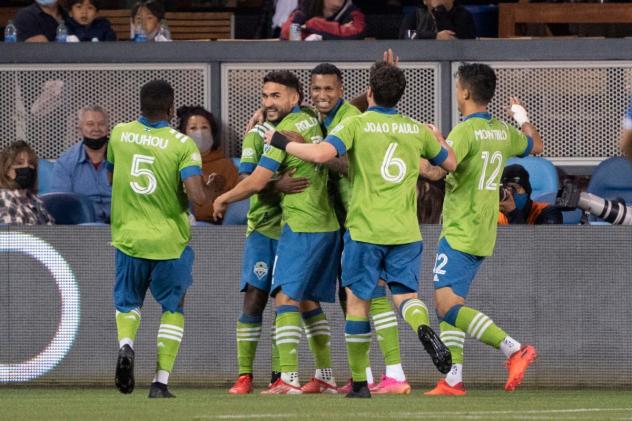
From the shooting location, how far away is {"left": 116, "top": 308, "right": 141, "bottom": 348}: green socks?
9828 mm

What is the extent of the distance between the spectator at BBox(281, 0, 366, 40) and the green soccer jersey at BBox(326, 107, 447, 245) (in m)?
4.87

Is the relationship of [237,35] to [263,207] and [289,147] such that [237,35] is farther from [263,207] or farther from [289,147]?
[289,147]

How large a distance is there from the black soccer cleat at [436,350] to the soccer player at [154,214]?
159 cm

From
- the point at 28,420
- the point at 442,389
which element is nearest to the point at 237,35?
the point at 442,389

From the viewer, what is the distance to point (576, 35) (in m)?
15.7

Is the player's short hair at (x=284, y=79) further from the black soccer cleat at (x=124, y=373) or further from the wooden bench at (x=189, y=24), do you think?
the wooden bench at (x=189, y=24)

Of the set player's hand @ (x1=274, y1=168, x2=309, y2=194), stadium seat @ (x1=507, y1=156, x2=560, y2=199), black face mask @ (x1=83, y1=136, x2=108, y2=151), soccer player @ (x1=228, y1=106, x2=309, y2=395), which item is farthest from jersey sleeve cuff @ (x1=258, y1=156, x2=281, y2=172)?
stadium seat @ (x1=507, y1=156, x2=560, y2=199)

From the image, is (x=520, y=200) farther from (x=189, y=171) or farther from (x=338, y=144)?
(x=189, y=171)

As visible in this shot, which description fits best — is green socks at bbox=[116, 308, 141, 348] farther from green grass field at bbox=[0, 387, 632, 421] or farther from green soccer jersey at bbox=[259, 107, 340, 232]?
green soccer jersey at bbox=[259, 107, 340, 232]

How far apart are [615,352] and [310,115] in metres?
3.02

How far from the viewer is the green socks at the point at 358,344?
9.56 meters

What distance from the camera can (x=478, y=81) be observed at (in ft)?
33.4

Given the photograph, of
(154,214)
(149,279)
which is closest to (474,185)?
(154,214)

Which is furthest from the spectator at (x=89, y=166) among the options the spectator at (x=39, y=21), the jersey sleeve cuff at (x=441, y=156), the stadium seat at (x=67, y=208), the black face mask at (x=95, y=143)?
the jersey sleeve cuff at (x=441, y=156)
